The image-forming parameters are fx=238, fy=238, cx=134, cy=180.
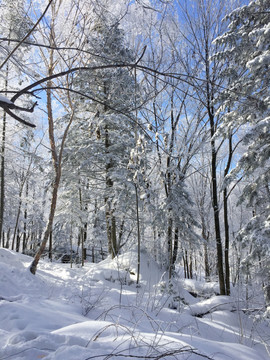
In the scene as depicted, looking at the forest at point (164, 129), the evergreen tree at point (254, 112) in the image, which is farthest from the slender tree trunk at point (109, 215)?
the evergreen tree at point (254, 112)

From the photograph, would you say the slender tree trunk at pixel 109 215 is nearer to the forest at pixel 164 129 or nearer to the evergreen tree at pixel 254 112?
the forest at pixel 164 129

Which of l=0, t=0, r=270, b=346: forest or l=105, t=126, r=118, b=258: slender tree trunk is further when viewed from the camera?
l=105, t=126, r=118, b=258: slender tree trunk

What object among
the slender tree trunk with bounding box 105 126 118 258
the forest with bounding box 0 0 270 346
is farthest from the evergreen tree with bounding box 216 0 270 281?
the slender tree trunk with bounding box 105 126 118 258

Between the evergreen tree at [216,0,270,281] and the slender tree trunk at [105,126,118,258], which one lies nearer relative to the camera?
the evergreen tree at [216,0,270,281]

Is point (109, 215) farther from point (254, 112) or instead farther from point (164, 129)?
point (254, 112)

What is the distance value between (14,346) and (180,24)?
9.54m

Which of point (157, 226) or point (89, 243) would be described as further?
point (89, 243)

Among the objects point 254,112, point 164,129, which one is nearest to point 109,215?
point 164,129

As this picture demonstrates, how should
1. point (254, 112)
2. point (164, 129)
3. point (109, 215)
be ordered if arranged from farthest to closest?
point (109, 215) → point (164, 129) → point (254, 112)

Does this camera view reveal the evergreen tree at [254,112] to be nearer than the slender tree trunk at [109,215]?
Yes

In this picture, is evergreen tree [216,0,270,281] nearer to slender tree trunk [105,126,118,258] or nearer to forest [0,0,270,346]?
forest [0,0,270,346]

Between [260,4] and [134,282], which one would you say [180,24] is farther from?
[134,282]

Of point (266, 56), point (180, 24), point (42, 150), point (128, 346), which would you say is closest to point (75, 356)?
point (128, 346)

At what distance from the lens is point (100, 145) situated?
9.68 m
